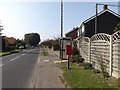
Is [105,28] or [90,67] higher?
[105,28]

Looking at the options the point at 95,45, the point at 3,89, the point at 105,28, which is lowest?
the point at 3,89

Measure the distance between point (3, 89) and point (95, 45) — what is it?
270 inches

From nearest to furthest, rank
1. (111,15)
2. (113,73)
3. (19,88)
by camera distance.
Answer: (19,88), (113,73), (111,15)

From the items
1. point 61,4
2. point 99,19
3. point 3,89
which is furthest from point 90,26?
point 3,89

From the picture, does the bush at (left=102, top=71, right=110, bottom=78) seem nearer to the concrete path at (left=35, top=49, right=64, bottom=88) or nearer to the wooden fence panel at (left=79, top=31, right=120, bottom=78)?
the wooden fence panel at (left=79, top=31, right=120, bottom=78)

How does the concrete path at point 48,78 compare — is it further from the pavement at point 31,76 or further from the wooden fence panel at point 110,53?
the wooden fence panel at point 110,53

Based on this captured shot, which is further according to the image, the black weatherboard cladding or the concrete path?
the black weatherboard cladding

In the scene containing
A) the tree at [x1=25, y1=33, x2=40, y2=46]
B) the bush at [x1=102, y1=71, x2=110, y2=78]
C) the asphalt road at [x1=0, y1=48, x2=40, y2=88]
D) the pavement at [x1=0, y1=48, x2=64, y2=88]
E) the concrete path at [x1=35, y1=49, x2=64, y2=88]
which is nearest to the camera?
the concrete path at [x1=35, y1=49, x2=64, y2=88]

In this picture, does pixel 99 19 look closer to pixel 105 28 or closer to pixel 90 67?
pixel 105 28

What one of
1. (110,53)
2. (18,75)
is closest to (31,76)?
(18,75)

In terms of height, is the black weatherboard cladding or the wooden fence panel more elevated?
the black weatherboard cladding

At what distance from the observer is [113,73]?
9.40m

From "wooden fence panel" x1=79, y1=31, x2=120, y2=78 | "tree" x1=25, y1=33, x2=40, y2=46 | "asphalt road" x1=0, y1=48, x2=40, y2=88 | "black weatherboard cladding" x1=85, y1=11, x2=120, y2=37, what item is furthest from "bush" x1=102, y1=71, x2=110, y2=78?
"tree" x1=25, y1=33, x2=40, y2=46

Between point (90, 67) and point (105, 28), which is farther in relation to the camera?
Answer: point (105, 28)
